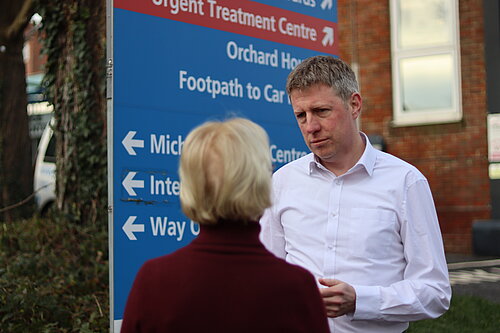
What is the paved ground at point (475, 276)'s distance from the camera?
7.49m

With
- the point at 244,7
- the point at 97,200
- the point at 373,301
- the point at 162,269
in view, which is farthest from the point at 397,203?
the point at 97,200

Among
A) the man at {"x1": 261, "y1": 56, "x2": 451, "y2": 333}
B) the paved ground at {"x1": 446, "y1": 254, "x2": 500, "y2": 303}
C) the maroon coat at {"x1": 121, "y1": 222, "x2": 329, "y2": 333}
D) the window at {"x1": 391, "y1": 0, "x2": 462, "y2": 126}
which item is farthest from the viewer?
the window at {"x1": 391, "y1": 0, "x2": 462, "y2": 126}

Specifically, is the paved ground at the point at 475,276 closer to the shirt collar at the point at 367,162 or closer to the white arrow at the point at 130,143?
the white arrow at the point at 130,143

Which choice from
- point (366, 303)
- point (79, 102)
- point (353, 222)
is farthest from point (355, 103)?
point (79, 102)

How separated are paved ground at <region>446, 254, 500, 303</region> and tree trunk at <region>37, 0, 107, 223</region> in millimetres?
3876

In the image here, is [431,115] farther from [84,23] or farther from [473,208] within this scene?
[84,23]

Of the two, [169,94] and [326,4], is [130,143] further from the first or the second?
[326,4]

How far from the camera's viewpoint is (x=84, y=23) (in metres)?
7.50

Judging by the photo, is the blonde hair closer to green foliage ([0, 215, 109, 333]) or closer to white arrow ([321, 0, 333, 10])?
white arrow ([321, 0, 333, 10])

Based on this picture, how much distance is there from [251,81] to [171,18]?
727 mm

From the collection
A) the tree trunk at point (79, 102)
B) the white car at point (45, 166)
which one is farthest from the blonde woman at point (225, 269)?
the white car at point (45, 166)

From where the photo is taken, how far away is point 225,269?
1.79 metres

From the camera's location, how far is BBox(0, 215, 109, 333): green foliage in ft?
17.5

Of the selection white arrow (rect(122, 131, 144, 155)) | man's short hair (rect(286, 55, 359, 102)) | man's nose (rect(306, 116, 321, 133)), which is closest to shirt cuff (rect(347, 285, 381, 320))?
man's nose (rect(306, 116, 321, 133))
